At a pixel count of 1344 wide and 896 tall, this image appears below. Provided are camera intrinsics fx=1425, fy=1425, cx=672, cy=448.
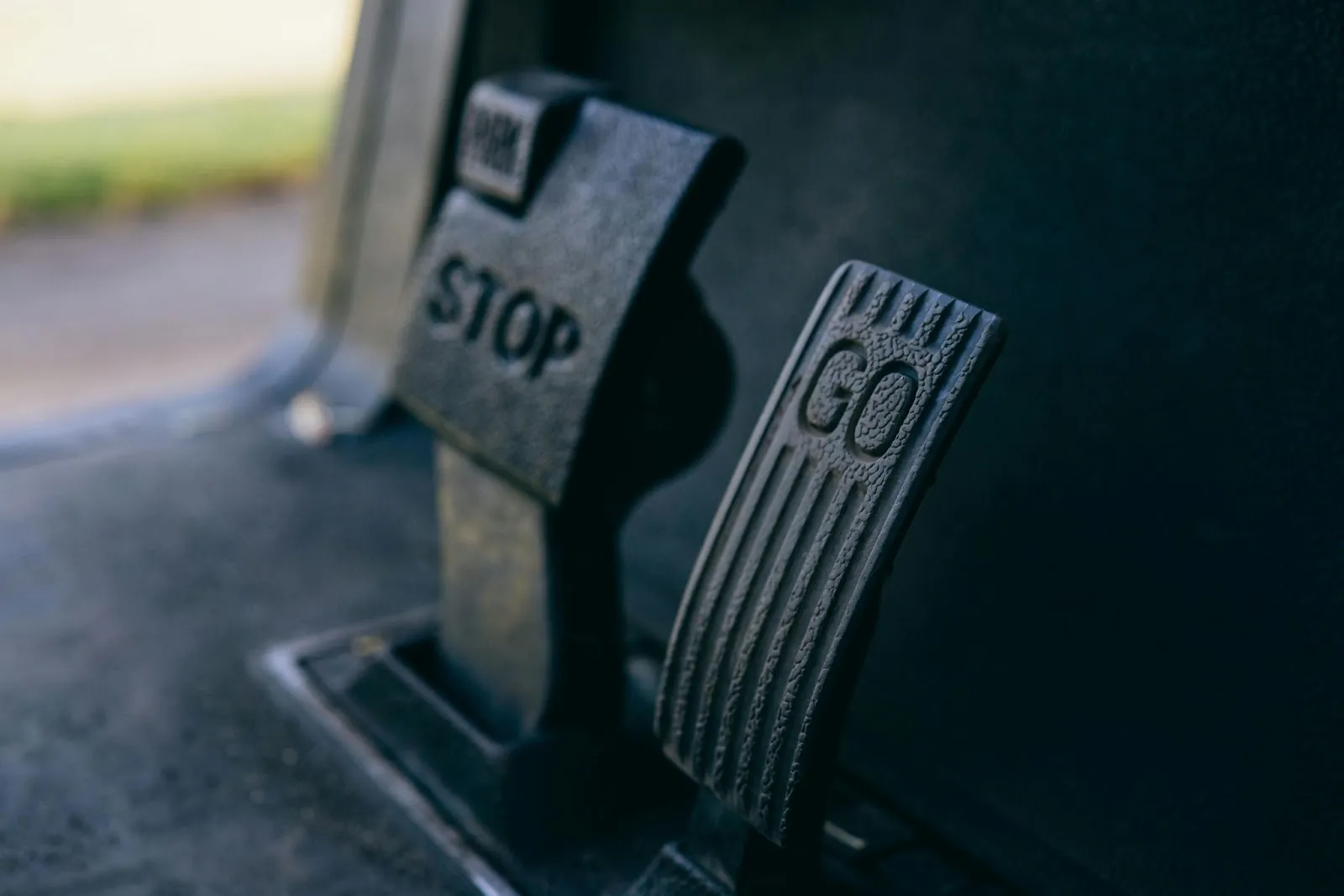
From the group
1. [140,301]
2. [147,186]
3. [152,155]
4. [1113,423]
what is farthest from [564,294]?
[152,155]

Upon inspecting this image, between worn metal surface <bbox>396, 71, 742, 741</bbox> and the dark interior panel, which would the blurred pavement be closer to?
worn metal surface <bbox>396, 71, 742, 741</bbox>

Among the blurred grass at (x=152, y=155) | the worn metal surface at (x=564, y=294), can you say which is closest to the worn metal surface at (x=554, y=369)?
the worn metal surface at (x=564, y=294)

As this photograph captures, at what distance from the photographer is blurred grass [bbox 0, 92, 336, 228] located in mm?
3863

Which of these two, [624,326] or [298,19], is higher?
[624,326]

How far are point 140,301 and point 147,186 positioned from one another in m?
0.70

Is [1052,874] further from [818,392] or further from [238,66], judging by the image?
[238,66]

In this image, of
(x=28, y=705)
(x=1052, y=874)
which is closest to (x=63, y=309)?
(x=28, y=705)

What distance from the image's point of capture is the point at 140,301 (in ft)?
11.3

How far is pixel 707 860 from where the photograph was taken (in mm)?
1255

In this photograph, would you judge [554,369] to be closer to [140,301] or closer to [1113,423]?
[1113,423]

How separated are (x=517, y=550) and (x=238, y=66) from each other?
4085 millimetres

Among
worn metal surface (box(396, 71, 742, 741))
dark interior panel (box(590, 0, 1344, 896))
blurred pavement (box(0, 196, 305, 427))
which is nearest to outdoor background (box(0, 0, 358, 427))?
blurred pavement (box(0, 196, 305, 427))

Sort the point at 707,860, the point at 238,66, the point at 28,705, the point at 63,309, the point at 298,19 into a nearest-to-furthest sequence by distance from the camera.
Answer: the point at 707,860 < the point at 28,705 < the point at 63,309 < the point at 238,66 < the point at 298,19

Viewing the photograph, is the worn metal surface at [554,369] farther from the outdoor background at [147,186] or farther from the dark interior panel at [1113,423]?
the outdoor background at [147,186]
